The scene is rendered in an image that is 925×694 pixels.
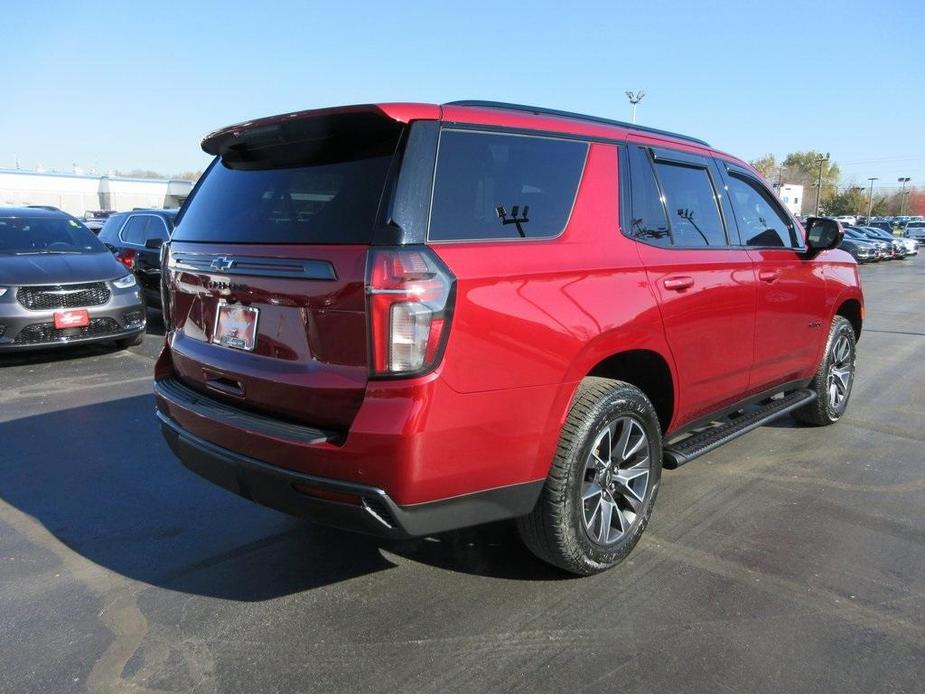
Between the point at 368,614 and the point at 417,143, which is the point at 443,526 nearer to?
the point at 368,614

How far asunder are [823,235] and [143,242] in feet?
30.2

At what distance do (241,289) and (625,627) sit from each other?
197 centimetres

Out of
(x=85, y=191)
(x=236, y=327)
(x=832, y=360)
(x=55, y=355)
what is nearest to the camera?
(x=236, y=327)

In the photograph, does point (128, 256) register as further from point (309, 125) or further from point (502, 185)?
point (502, 185)

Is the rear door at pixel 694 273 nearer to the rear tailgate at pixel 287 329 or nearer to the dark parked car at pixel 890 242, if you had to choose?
the rear tailgate at pixel 287 329

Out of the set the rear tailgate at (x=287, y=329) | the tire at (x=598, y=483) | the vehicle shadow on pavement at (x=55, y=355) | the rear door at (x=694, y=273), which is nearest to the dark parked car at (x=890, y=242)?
the vehicle shadow on pavement at (x=55, y=355)

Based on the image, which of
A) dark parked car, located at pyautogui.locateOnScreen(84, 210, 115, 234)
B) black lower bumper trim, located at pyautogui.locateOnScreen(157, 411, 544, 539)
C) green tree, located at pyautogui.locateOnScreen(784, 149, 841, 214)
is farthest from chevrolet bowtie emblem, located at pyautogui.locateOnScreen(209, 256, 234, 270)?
green tree, located at pyautogui.locateOnScreen(784, 149, 841, 214)

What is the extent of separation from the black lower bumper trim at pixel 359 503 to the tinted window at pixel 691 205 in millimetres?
1642

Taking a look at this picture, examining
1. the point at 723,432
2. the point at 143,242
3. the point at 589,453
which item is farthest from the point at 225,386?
the point at 143,242

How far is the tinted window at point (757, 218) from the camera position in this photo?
13.7 feet

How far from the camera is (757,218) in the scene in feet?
14.3

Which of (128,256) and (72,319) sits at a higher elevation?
(128,256)

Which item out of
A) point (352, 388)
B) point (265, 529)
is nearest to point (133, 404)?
point (265, 529)

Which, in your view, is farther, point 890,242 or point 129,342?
point 890,242
